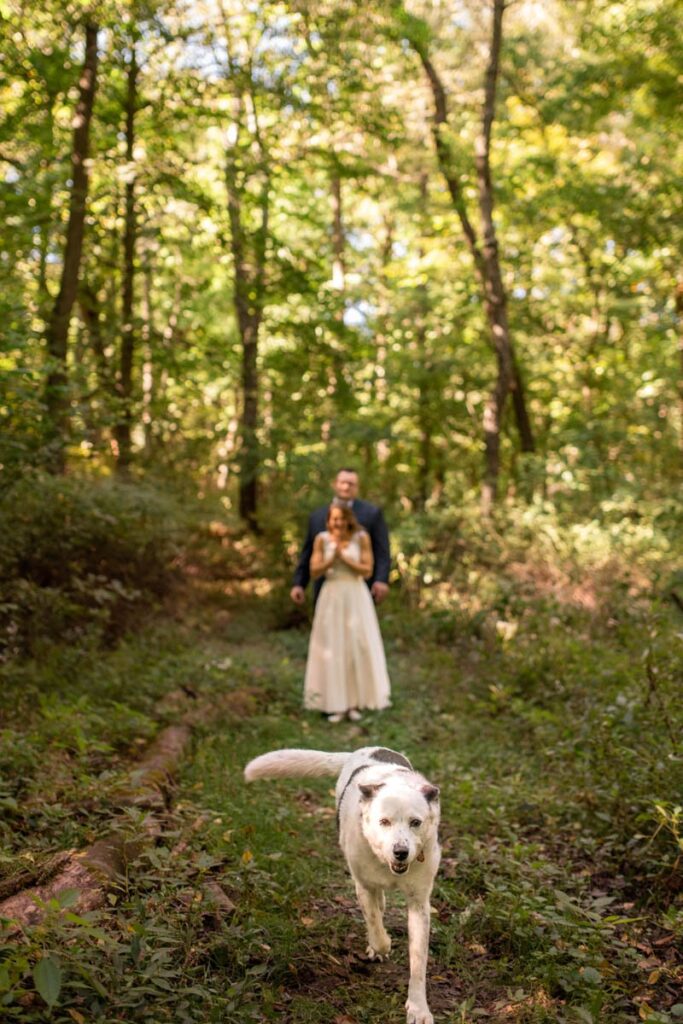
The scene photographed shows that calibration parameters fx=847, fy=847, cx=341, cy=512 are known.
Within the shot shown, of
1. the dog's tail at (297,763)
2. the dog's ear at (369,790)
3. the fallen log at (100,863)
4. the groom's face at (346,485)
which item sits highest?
the groom's face at (346,485)

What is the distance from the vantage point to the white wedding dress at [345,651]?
8727mm

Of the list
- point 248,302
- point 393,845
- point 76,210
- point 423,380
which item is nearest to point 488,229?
point 423,380

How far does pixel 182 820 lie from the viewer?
16.6 ft

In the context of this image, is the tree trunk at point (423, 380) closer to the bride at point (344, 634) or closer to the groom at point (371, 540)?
the groom at point (371, 540)

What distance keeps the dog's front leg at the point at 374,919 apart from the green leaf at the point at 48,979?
1712 millimetres

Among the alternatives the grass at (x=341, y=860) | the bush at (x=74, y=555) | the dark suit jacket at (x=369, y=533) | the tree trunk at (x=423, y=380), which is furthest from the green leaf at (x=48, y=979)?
the tree trunk at (x=423, y=380)

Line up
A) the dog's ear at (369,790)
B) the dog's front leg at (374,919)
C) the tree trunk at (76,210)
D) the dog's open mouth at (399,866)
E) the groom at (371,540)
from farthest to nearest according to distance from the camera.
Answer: the tree trunk at (76,210) < the groom at (371,540) < the dog's front leg at (374,919) < the dog's ear at (369,790) < the dog's open mouth at (399,866)

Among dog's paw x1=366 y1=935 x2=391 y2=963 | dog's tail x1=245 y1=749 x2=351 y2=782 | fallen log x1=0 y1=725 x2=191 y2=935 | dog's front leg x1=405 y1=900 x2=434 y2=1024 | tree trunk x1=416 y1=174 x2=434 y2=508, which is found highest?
tree trunk x1=416 y1=174 x2=434 y2=508

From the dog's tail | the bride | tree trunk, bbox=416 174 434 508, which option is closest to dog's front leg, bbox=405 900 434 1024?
the dog's tail

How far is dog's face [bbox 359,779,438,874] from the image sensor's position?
3477mm

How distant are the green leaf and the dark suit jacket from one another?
6336mm

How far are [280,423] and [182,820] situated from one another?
11.9 m

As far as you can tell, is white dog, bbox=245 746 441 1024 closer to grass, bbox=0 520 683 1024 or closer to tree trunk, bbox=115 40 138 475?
grass, bbox=0 520 683 1024

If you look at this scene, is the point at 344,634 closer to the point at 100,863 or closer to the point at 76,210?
the point at 100,863
